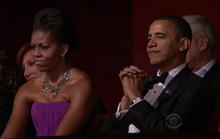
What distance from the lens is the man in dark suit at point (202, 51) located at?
2.77 m

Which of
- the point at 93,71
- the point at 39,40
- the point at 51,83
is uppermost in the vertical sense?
the point at 39,40

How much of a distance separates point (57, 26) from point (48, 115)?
1.05 feet

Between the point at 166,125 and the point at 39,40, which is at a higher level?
the point at 39,40

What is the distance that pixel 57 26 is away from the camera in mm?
2414

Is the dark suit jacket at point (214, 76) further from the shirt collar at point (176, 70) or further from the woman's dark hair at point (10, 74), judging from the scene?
the woman's dark hair at point (10, 74)

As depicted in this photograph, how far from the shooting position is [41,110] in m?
2.42

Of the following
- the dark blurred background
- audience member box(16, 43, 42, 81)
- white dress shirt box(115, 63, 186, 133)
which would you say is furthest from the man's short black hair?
the dark blurred background

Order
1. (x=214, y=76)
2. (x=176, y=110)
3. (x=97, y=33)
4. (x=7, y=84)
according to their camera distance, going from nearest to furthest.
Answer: (x=176, y=110)
(x=214, y=76)
(x=7, y=84)
(x=97, y=33)

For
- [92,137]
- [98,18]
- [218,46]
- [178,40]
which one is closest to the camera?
[92,137]

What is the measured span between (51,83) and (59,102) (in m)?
0.09

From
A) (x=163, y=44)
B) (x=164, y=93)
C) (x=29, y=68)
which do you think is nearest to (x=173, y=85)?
(x=164, y=93)

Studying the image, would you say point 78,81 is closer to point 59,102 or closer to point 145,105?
point 59,102

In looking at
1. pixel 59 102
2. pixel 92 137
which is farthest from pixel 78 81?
pixel 92 137

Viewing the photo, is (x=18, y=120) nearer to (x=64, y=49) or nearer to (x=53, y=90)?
(x=53, y=90)
